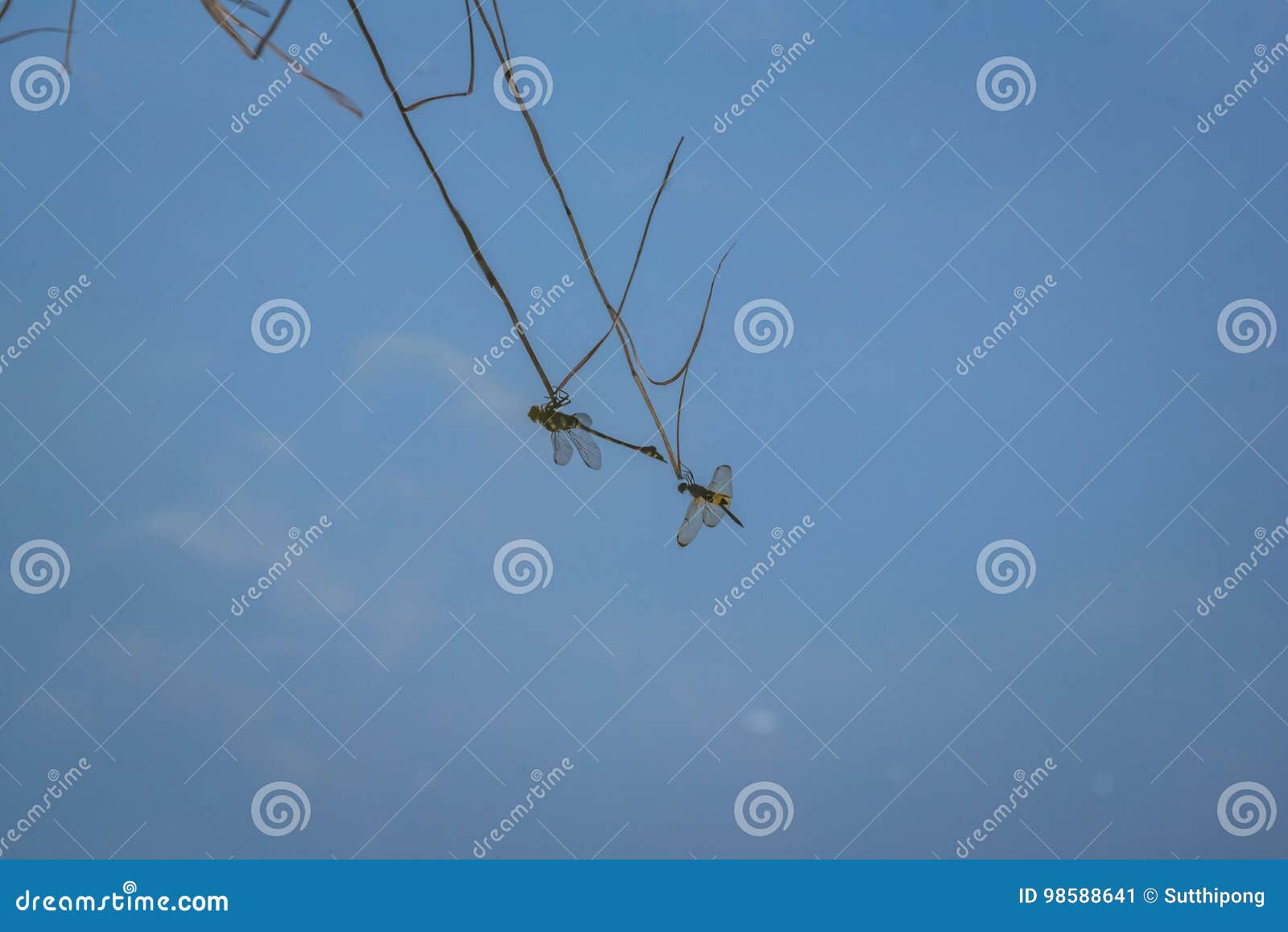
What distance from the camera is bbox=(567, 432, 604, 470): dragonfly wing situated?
3148 mm

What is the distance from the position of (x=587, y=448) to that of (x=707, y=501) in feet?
1.44

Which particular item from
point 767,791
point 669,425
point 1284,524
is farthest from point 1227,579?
point 669,425

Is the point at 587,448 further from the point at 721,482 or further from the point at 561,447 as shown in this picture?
the point at 721,482

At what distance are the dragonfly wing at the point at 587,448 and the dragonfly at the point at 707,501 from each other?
32 centimetres

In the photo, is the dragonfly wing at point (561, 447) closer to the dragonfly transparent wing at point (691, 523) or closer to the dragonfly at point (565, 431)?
the dragonfly at point (565, 431)

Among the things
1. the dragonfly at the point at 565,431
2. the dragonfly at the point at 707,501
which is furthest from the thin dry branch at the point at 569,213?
the dragonfly at the point at 565,431

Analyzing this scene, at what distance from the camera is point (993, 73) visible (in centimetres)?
387

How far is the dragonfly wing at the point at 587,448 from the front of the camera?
315 cm

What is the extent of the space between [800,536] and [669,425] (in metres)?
0.66

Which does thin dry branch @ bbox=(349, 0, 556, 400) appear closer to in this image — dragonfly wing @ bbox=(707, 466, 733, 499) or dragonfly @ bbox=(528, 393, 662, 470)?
dragonfly @ bbox=(528, 393, 662, 470)

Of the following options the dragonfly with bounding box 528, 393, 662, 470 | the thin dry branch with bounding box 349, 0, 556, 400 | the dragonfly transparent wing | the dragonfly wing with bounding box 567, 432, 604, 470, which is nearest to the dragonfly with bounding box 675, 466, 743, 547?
the dragonfly transparent wing

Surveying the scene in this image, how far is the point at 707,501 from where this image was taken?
119 inches

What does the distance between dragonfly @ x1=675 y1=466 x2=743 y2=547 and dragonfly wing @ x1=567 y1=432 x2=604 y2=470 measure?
0.32 meters

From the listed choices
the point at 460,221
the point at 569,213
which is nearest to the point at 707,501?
the point at 569,213
